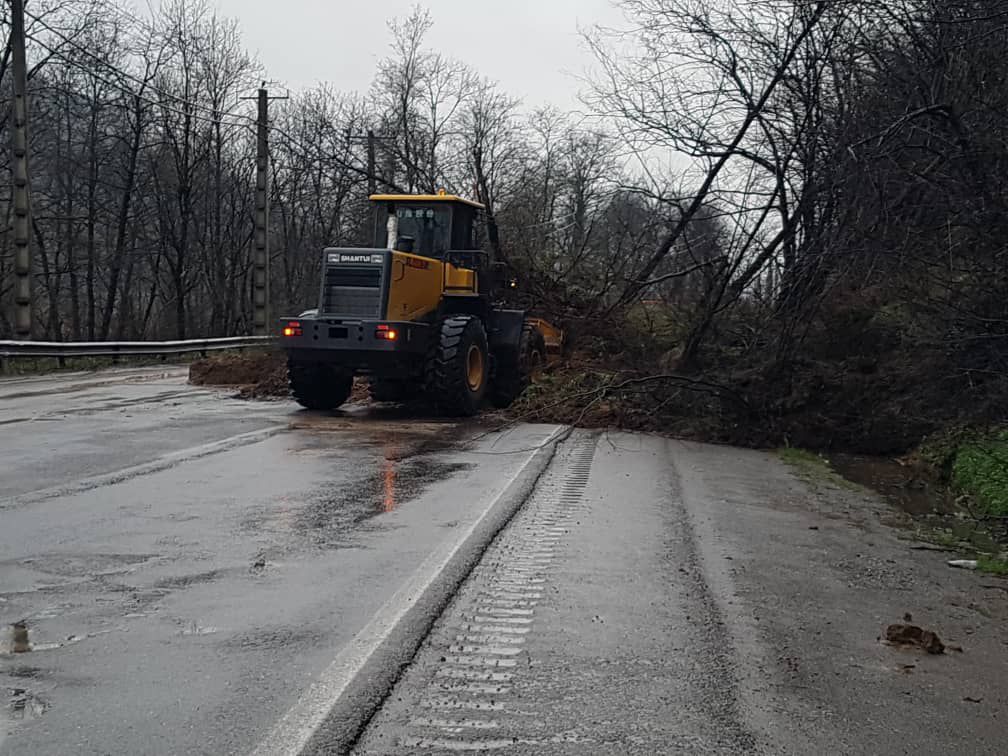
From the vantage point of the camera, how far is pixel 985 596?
7.00 meters

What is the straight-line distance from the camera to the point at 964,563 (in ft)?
26.2

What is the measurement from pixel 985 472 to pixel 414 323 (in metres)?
8.08

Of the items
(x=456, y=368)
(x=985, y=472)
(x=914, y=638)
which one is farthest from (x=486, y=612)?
(x=456, y=368)

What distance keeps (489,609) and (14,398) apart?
14660mm

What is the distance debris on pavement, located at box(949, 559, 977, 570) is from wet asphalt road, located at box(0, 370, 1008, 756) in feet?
0.77

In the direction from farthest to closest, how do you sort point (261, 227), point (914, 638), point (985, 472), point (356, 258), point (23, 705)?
point (261, 227) < point (356, 258) < point (985, 472) < point (914, 638) < point (23, 705)

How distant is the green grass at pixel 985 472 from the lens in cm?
1012

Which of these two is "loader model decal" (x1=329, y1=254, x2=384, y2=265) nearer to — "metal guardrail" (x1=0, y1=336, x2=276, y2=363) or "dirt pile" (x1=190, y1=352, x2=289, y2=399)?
"dirt pile" (x1=190, y1=352, x2=289, y2=399)

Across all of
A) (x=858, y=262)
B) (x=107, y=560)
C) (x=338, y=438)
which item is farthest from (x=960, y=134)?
(x=107, y=560)

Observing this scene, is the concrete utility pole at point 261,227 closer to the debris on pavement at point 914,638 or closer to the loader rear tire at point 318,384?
the loader rear tire at point 318,384

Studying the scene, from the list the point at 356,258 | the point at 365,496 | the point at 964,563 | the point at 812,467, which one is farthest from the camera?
the point at 356,258

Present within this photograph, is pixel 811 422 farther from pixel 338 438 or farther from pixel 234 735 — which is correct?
pixel 234 735

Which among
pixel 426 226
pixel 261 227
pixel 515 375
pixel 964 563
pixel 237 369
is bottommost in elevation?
pixel 964 563

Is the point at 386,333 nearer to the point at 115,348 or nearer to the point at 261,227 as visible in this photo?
the point at 115,348
